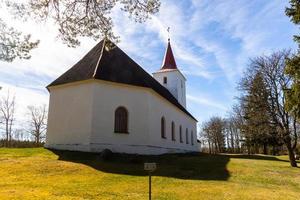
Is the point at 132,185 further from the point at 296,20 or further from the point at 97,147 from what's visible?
the point at 296,20

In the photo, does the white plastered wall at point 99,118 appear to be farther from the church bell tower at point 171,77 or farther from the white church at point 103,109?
the church bell tower at point 171,77

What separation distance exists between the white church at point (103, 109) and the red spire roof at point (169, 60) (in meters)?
18.0

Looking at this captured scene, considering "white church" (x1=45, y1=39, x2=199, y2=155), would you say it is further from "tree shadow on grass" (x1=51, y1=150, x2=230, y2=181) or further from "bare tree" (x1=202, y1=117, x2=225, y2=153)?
"bare tree" (x1=202, y1=117, x2=225, y2=153)

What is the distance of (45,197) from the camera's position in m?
10.1

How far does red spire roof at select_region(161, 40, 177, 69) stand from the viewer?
44.7m

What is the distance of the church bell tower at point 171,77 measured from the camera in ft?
→ 141

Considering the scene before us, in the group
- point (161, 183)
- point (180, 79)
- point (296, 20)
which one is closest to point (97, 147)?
point (161, 183)

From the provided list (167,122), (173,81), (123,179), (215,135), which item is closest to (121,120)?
(167,122)

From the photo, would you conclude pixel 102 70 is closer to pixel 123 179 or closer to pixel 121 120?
pixel 121 120

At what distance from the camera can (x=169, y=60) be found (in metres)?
45.4

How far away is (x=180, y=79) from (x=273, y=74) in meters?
21.2

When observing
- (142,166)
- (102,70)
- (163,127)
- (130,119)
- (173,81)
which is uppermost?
(173,81)

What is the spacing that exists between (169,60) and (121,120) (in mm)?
23600

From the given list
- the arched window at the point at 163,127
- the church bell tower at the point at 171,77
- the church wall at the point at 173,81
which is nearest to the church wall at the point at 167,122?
the arched window at the point at 163,127
